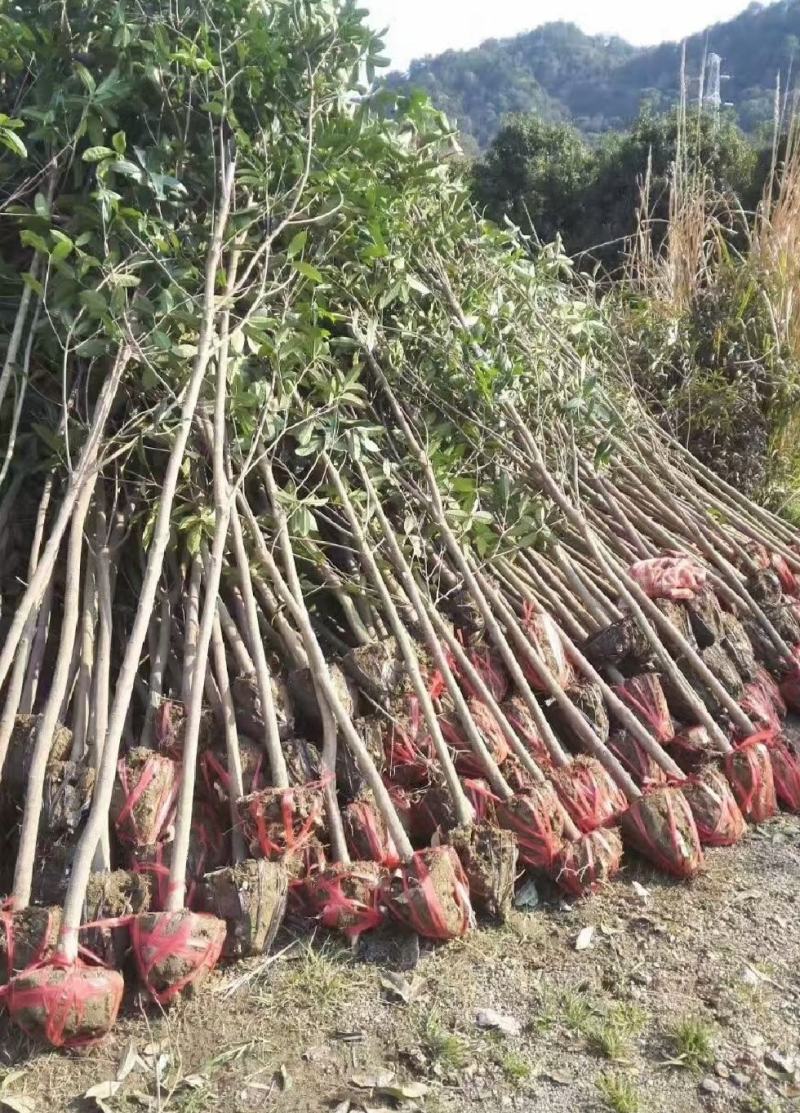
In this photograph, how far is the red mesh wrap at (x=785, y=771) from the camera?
2.46 meters

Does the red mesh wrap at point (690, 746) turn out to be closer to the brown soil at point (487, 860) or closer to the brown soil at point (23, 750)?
the brown soil at point (487, 860)

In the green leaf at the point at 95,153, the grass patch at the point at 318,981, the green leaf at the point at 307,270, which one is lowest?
the grass patch at the point at 318,981

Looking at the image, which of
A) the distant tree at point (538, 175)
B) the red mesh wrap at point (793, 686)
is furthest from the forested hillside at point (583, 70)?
the red mesh wrap at point (793, 686)

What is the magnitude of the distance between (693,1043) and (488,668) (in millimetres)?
1108

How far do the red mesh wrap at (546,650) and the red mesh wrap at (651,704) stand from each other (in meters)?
0.19


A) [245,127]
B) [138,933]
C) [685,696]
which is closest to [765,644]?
[685,696]

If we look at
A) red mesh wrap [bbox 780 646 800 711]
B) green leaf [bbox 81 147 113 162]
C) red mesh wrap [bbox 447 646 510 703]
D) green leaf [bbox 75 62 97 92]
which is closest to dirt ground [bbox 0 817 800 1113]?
red mesh wrap [bbox 447 646 510 703]

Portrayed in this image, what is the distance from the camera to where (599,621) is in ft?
9.51

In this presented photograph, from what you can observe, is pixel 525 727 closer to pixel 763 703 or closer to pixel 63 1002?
pixel 763 703

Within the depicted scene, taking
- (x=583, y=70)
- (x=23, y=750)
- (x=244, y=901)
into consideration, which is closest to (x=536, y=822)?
(x=244, y=901)

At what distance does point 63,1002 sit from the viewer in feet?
5.52

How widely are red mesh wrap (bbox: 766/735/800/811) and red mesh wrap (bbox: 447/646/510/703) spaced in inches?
27.7

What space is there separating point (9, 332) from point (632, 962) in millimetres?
2314

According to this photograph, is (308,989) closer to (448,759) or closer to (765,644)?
(448,759)
